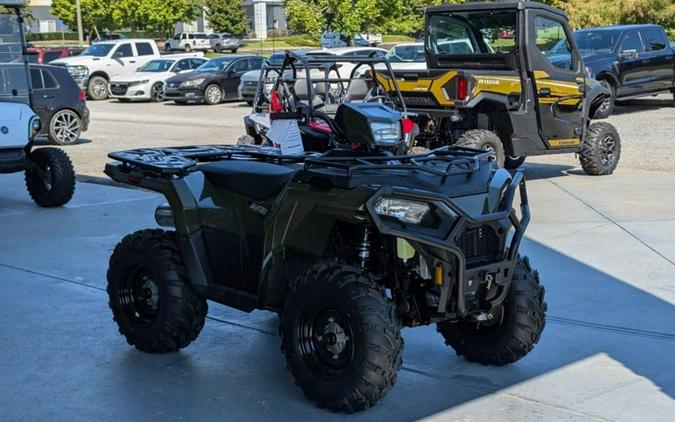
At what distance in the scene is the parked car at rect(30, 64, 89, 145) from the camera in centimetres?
1847

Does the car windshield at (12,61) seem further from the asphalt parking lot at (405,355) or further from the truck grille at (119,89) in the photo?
the truck grille at (119,89)

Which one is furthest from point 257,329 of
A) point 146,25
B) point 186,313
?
point 146,25

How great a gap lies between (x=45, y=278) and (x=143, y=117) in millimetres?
17237

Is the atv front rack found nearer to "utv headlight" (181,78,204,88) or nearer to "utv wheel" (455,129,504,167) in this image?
"utv wheel" (455,129,504,167)

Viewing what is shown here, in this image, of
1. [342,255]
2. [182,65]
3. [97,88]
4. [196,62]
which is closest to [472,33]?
[342,255]

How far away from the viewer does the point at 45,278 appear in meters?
7.91

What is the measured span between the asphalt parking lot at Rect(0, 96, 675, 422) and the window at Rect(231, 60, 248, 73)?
19466mm

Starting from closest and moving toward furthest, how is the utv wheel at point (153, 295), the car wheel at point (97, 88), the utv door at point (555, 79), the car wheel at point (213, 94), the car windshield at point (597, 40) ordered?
the utv wheel at point (153, 295), the utv door at point (555, 79), the car windshield at point (597, 40), the car wheel at point (213, 94), the car wheel at point (97, 88)

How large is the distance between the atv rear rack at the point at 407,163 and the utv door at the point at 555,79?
7.07 metres

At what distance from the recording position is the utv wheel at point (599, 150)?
509 inches

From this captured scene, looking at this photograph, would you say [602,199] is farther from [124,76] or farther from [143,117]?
[124,76]

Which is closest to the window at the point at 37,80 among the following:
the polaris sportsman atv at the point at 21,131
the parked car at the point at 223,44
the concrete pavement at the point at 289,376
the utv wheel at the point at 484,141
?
the polaris sportsman atv at the point at 21,131

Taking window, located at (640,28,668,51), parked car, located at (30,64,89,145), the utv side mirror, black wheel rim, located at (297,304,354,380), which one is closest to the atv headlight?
black wheel rim, located at (297,304,354,380)

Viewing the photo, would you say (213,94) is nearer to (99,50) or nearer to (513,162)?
(99,50)
